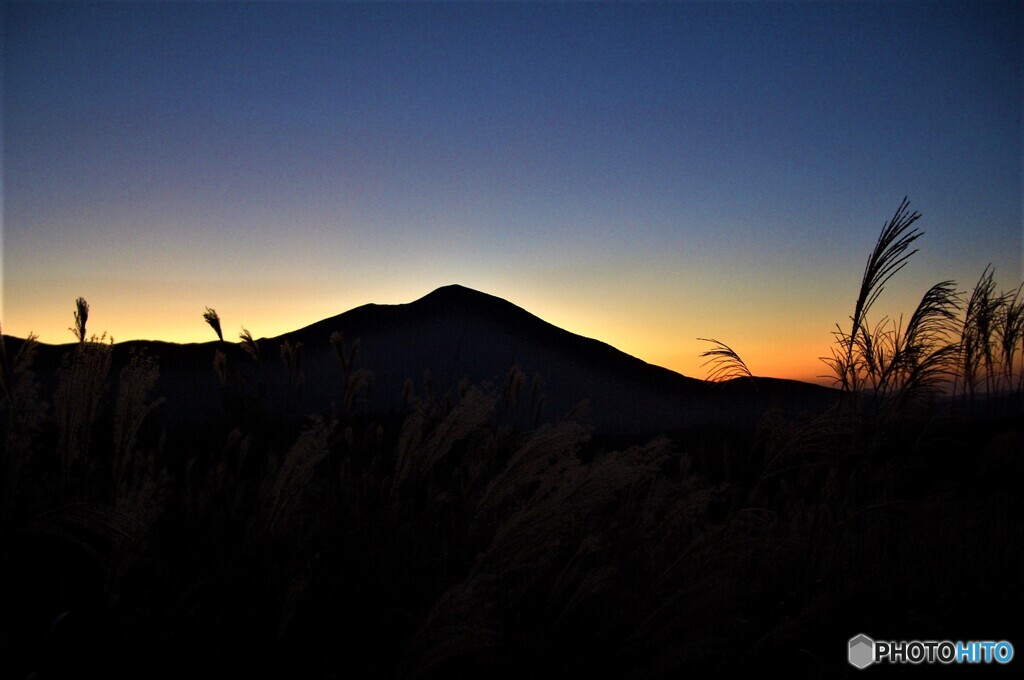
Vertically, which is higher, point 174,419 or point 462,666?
point 174,419

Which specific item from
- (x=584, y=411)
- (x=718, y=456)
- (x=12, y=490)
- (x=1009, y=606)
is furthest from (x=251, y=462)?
(x=718, y=456)

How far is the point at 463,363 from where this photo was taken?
7258 millimetres

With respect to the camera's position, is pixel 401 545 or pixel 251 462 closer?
pixel 401 545

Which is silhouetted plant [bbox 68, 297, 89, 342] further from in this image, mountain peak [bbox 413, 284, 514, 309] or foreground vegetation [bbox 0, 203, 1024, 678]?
mountain peak [bbox 413, 284, 514, 309]

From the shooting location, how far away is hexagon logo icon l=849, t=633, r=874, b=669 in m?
2.50

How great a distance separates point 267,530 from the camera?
7.36 ft

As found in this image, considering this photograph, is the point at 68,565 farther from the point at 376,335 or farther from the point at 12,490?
the point at 376,335

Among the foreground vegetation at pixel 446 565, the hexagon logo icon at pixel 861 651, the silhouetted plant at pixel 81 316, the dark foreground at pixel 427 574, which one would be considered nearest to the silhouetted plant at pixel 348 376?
the foreground vegetation at pixel 446 565

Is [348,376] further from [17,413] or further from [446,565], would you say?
[17,413]

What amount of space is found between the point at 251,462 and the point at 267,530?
9.74 ft

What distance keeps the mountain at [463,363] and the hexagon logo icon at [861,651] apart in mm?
3755
